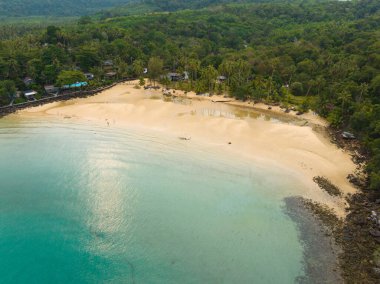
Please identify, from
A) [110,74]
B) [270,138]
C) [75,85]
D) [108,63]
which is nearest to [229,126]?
[270,138]

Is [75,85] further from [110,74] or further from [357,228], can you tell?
[357,228]

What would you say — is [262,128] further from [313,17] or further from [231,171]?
[313,17]

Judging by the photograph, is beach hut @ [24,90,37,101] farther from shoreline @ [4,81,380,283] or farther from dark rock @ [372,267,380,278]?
dark rock @ [372,267,380,278]

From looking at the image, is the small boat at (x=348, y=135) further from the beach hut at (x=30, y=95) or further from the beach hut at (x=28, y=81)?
the beach hut at (x=28, y=81)

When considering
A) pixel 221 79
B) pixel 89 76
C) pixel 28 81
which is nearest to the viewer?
pixel 28 81

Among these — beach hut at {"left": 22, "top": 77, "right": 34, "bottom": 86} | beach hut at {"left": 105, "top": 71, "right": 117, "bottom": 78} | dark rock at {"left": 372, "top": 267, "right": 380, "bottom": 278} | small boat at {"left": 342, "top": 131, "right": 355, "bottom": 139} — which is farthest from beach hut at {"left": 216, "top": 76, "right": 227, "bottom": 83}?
dark rock at {"left": 372, "top": 267, "right": 380, "bottom": 278}

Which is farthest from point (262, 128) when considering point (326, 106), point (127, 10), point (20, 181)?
point (127, 10)
